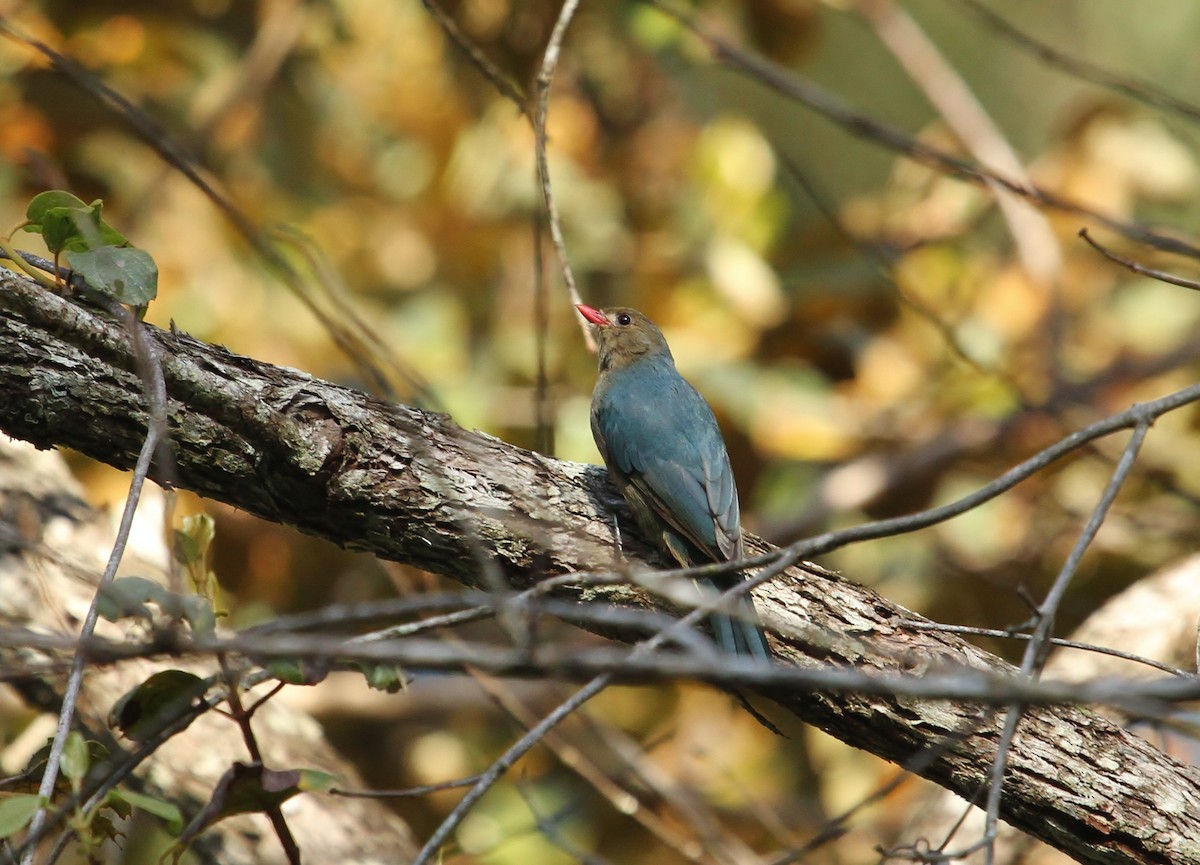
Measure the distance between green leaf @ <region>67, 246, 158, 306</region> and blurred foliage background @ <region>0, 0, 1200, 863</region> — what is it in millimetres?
2606

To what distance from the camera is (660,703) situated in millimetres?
5500

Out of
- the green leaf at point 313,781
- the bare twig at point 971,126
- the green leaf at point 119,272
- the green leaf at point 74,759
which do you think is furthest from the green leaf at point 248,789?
the bare twig at point 971,126

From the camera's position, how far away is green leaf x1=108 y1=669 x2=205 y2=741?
2439mm

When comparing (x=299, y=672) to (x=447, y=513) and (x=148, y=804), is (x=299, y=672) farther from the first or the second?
(x=447, y=513)

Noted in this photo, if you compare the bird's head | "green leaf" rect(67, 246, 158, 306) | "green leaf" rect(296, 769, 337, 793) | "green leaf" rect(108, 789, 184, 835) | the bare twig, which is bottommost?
"green leaf" rect(108, 789, 184, 835)

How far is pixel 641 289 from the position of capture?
5.74 metres

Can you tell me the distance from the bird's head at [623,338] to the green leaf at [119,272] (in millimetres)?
2177

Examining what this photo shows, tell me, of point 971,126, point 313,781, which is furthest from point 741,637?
point 971,126

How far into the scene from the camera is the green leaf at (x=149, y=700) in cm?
244

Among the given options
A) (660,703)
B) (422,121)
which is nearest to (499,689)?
(660,703)

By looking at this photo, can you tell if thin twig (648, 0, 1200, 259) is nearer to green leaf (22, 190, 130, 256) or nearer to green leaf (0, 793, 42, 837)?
green leaf (22, 190, 130, 256)

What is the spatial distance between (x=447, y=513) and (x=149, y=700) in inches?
29.1

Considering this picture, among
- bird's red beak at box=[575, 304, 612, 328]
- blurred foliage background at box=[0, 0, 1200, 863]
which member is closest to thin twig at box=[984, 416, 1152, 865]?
bird's red beak at box=[575, 304, 612, 328]

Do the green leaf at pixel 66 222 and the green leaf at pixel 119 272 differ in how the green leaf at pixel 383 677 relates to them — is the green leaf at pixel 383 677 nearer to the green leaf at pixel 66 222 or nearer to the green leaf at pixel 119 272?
the green leaf at pixel 119 272
